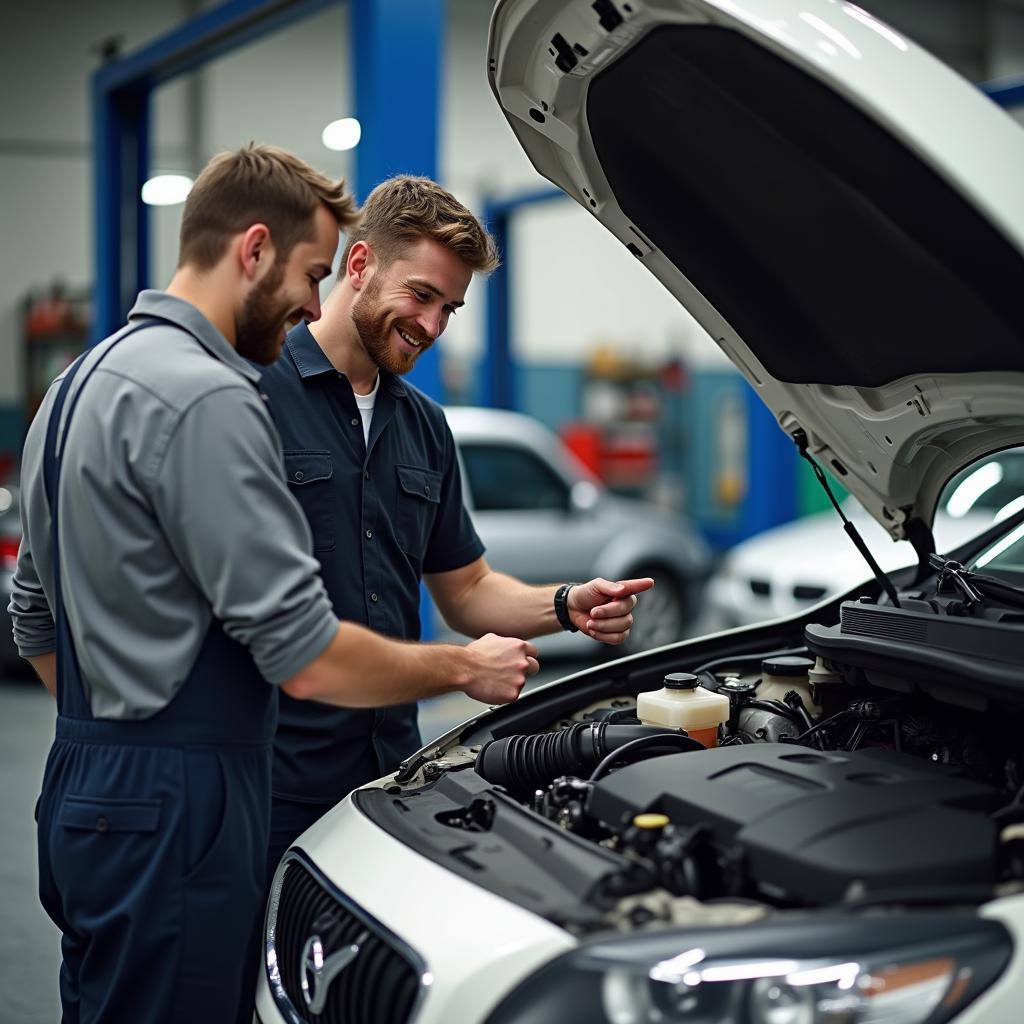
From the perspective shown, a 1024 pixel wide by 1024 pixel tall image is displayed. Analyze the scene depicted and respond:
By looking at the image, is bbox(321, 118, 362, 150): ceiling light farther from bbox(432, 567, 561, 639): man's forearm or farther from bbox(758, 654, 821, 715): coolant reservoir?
bbox(758, 654, 821, 715): coolant reservoir

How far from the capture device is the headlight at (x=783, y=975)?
4.37 ft

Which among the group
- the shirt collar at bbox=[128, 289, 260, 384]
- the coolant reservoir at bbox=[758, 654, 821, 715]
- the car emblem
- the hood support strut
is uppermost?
the shirt collar at bbox=[128, 289, 260, 384]

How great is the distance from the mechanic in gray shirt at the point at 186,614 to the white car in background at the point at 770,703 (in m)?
0.22

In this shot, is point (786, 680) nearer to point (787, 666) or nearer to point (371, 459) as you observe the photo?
point (787, 666)

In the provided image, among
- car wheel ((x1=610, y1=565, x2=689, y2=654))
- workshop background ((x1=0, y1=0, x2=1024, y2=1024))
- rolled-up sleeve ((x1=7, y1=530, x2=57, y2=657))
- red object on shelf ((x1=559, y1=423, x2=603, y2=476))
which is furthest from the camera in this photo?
red object on shelf ((x1=559, y1=423, x2=603, y2=476))

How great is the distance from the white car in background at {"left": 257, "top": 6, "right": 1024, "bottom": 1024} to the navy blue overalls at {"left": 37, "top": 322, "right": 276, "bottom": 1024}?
6.4 inches

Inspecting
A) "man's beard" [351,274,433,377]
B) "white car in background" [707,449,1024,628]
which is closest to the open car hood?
"man's beard" [351,274,433,377]

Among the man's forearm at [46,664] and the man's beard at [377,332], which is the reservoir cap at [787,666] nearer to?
the man's beard at [377,332]

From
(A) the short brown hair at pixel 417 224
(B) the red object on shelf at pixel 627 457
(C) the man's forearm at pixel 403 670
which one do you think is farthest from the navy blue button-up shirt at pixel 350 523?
(B) the red object on shelf at pixel 627 457

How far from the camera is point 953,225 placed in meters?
1.69

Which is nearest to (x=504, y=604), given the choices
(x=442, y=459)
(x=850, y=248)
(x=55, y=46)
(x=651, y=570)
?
(x=442, y=459)

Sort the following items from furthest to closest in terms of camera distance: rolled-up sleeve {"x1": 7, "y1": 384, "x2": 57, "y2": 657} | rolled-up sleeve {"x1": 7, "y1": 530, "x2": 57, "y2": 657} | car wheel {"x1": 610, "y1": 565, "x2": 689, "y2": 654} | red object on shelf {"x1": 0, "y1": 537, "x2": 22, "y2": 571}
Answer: car wheel {"x1": 610, "y1": 565, "x2": 689, "y2": 654}
red object on shelf {"x1": 0, "y1": 537, "x2": 22, "y2": 571}
rolled-up sleeve {"x1": 7, "y1": 530, "x2": 57, "y2": 657}
rolled-up sleeve {"x1": 7, "y1": 384, "x2": 57, "y2": 657}

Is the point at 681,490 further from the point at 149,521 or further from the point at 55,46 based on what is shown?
the point at 149,521

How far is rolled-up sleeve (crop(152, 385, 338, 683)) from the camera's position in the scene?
1.57 m
